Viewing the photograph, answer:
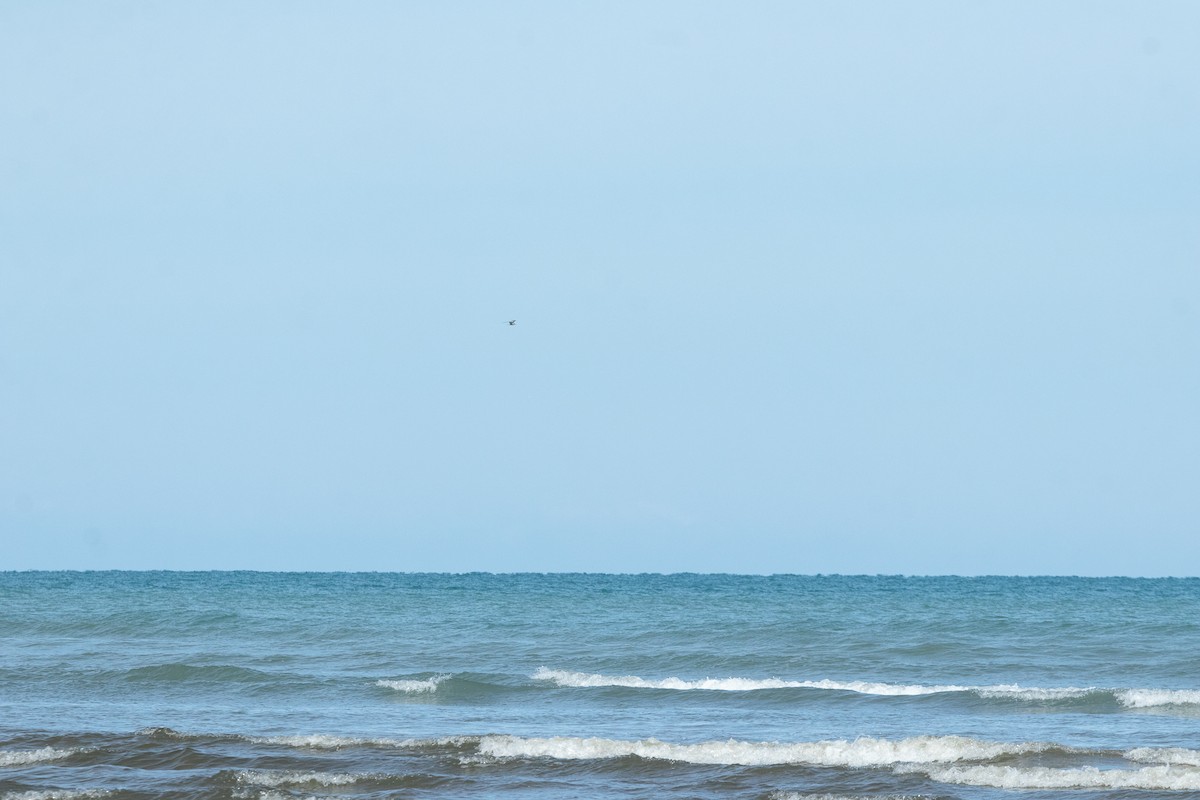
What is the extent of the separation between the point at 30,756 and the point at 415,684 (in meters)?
10.5

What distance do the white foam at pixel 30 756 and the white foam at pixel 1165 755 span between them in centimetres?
1479

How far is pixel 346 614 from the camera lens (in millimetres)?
49406

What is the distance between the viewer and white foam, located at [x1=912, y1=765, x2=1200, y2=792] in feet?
56.3

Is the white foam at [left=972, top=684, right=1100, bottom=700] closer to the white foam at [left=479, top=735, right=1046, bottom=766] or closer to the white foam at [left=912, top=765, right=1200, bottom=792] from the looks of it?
the white foam at [left=479, top=735, right=1046, bottom=766]

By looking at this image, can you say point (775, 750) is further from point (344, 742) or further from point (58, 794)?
point (58, 794)

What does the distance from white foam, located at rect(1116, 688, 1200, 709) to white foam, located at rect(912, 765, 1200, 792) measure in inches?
316

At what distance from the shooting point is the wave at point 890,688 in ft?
85.5

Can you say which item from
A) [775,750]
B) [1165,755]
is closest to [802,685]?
[775,750]

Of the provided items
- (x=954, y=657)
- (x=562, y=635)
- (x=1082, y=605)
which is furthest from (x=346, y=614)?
(x=1082, y=605)

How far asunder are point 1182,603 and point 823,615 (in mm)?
21494

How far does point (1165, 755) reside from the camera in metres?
18.8

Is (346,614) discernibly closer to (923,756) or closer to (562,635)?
(562,635)

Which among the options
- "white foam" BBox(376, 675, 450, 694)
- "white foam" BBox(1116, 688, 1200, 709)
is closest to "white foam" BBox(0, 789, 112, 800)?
"white foam" BBox(376, 675, 450, 694)

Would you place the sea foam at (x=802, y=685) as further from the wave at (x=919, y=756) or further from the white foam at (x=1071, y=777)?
the white foam at (x=1071, y=777)
